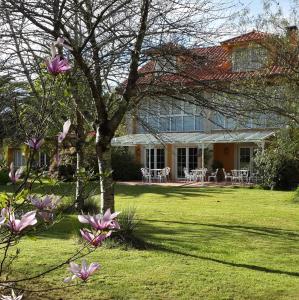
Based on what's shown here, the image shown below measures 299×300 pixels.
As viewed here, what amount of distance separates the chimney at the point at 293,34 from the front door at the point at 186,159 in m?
16.3

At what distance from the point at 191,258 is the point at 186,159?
82.0 ft

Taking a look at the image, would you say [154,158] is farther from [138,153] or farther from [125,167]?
[125,167]

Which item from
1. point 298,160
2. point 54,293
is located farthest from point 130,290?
point 298,160

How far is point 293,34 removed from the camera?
17.3 m

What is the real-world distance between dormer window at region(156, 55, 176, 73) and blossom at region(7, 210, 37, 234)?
6866mm

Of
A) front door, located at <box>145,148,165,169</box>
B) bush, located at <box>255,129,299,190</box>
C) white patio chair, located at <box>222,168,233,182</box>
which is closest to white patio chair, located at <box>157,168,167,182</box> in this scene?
front door, located at <box>145,148,165,169</box>

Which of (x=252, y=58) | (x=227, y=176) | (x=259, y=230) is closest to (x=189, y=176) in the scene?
(x=227, y=176)

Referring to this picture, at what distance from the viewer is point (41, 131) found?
2705mm

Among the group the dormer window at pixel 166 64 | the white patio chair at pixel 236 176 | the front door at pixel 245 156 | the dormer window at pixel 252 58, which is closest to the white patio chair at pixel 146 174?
the white patio chair at pixel 236 176

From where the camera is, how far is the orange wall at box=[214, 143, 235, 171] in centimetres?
3262

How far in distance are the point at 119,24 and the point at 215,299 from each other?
14.1 feet

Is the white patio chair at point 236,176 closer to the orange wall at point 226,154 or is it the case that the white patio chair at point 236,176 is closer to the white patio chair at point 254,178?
the white patio chair at point 254,178

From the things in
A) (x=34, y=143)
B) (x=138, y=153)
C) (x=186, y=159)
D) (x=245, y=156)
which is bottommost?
(x=34, y=143)

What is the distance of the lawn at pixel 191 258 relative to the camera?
6.41 metres
